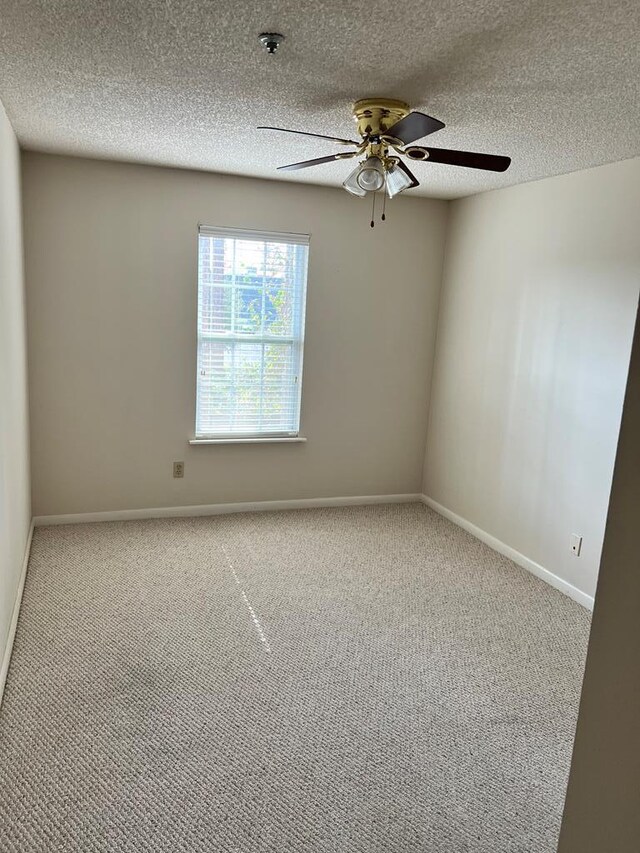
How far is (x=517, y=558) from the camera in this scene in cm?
399

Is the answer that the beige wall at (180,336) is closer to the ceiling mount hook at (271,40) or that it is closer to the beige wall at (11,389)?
the beige wall at (11,389)

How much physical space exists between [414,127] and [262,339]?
2398 mm

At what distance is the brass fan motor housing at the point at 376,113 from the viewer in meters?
2.48

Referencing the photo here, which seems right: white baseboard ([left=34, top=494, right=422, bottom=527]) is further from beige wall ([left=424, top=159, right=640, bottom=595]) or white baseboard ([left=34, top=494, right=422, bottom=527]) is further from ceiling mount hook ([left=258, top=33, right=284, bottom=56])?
ceiling mount hook ([left=258, top=33, right=284, bottom=56])

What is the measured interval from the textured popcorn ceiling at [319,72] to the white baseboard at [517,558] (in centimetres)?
230

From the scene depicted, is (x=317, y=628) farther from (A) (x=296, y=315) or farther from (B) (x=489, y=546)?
(A) (x=296, y=315)

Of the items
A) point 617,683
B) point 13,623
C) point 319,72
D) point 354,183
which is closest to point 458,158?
point 354,183

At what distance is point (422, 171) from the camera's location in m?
3.69

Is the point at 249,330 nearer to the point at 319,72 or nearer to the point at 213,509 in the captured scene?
the point at 213,509

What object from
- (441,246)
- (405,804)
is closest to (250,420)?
(441,246)

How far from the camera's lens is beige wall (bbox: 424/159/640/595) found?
3.30 meters

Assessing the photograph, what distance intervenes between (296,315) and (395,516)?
165cm

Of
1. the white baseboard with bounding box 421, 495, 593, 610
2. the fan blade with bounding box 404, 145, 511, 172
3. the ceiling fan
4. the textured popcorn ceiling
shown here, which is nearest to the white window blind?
the textured popcorn ceiling

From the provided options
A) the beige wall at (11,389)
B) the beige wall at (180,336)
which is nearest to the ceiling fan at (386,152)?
the beige wall at (11,389)
